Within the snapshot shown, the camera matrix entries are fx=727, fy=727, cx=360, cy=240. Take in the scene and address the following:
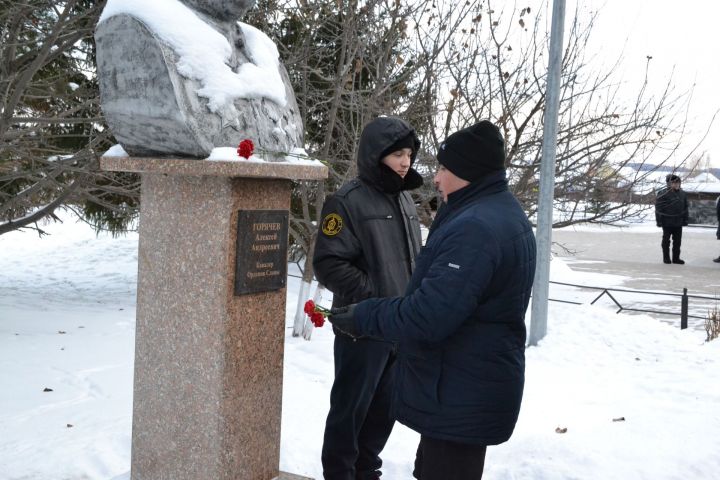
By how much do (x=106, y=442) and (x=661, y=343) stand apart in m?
5.53

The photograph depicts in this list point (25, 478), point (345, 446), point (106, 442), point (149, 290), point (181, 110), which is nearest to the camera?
point (181, 110)

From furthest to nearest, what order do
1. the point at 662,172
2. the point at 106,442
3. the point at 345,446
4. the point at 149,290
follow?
the point at 662,172 → the point at 106,442 → the point at 345,446 → the point at 149,290

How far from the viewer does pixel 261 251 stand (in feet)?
10.5

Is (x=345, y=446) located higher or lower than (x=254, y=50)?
lower

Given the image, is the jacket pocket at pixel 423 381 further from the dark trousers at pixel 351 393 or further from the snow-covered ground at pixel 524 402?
the snow-covered ground at pixel 524 402

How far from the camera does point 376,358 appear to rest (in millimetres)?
3400

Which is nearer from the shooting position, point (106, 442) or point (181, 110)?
point (181, 110)

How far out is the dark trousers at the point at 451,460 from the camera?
8.06 feet

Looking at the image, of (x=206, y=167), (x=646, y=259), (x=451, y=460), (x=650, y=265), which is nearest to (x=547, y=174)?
(x=206, y=167)

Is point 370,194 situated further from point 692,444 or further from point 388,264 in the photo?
point 692,444

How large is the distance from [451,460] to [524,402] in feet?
10.2

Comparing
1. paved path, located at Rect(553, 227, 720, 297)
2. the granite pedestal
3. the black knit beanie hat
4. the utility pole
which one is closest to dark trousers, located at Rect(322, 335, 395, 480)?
the granite pedestal

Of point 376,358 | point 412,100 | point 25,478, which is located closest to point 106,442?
point 25,478

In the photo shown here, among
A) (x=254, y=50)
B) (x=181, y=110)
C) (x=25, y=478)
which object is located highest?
(x=254, y=50)
